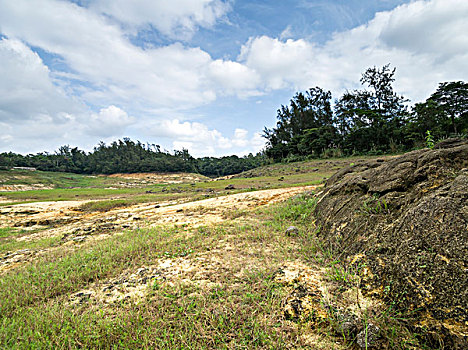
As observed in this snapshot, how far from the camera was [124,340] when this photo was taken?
2.57 meters

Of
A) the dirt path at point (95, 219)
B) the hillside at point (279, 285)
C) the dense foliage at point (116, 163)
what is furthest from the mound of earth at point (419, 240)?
the dense foliage at point (116, 163)

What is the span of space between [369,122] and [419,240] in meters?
42.3

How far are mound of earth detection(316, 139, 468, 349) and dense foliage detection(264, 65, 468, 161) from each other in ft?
77.5

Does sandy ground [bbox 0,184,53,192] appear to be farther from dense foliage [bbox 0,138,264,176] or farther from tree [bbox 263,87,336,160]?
tree [bbox 263,87,336,160]

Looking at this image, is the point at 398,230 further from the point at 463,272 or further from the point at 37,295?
the point at 37,295

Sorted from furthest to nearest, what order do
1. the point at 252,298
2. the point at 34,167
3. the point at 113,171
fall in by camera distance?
the point at 113,171 → the point at 34,167 → the point at 252,298

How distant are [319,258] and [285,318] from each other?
5.63 feet

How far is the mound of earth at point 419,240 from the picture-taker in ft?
7.15

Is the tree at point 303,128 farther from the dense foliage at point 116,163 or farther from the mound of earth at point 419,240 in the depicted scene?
the mound of earth at point 419,240

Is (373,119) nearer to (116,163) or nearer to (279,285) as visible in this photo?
(279,285)

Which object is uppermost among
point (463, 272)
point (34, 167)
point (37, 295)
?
point (34, 167)

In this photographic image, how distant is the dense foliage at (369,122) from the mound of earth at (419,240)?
23.6m

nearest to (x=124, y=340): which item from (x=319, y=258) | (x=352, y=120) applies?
(x=319, y=258)

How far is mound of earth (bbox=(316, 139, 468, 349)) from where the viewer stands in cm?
218
